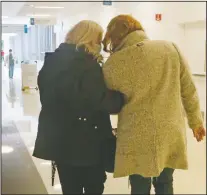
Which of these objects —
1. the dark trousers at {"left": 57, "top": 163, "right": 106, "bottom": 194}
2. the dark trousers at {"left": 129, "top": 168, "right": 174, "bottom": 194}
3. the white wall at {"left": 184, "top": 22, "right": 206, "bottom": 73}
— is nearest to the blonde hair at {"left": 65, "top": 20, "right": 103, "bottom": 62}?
the dark trousers at {"left": 57, "top": 163, "right": 106, "bottom": 194}

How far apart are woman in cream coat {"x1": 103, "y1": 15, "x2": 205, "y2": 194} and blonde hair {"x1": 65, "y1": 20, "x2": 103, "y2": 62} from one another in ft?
0.13

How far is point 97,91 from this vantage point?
4.26 ft

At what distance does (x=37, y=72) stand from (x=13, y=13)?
33 cm

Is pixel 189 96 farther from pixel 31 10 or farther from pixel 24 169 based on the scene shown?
pixel 24 169

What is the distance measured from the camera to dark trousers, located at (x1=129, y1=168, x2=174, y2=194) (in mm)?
1608

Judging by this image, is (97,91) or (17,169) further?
(17,169)

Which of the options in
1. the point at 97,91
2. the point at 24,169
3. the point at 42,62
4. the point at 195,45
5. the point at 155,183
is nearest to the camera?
the point at 97,91

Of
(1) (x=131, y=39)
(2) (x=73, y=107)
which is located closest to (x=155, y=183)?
(2) (x=73, y=107)

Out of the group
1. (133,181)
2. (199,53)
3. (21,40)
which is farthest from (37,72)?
(199,53)

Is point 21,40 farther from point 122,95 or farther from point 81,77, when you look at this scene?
point 122,95

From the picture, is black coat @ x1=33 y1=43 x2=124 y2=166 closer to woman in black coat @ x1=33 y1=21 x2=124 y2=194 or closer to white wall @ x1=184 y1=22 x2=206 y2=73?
woman in black coat @ x1=33 y1=21 x2=124 y2=194

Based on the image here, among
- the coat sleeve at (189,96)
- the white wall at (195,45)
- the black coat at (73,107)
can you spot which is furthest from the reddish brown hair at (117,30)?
the white wall at (195,45)

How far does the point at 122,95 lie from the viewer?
4.47ft

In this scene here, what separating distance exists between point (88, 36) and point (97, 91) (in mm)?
233
